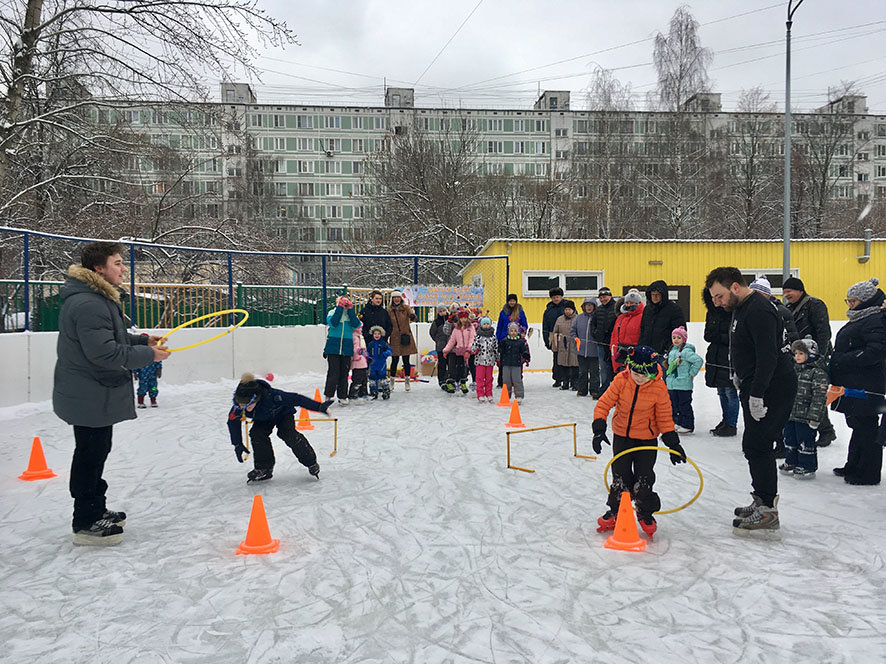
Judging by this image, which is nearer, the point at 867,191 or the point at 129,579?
the point at 129,579

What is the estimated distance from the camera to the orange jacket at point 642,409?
4.27 metres

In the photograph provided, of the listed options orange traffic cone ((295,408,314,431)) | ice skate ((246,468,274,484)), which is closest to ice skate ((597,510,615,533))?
ice skate ((246,468,274,484))

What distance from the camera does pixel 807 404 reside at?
5395 millimetres

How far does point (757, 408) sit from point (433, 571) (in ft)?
7.51

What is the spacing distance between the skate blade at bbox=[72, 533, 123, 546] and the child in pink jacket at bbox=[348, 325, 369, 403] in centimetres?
587

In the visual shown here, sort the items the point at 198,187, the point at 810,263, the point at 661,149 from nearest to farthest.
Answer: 1. the point at 810,263
2. the point at 661,149
3. the point at 198,187

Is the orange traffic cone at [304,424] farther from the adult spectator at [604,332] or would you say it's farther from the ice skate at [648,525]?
the ice skate at [648,525]

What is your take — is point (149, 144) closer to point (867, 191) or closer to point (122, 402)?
point (122, 402)

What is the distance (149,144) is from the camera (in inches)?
603

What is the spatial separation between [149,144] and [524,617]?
15.7m

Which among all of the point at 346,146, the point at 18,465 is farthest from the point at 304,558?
the point at 346,146

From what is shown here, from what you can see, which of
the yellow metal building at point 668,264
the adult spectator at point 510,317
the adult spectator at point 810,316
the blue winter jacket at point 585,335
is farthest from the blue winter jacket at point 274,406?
the yellow metal building at point 668,264

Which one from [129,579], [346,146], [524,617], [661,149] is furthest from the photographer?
[346,146]

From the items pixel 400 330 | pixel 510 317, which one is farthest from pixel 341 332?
pixel 510 317
